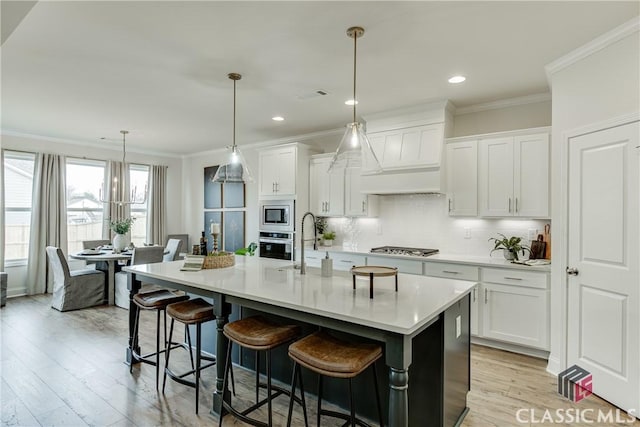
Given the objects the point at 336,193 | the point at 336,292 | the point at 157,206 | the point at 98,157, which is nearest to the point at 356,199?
the point at 336,193

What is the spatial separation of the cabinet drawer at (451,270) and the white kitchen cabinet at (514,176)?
0.66 meters

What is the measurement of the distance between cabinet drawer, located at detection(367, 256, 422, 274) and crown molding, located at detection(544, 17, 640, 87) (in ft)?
7.40

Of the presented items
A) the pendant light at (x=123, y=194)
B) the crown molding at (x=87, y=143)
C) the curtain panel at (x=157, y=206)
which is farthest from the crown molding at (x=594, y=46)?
the curtain panel at (x=157, y=206)

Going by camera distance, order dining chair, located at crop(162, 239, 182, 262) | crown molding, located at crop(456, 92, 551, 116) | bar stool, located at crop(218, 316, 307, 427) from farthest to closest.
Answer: dining chair, located at crop(162, 239, 182, 262)
crown molding, located at crop(456, 92, 551, 116)
bar stool, located at crop(218, 316, 307, 427)

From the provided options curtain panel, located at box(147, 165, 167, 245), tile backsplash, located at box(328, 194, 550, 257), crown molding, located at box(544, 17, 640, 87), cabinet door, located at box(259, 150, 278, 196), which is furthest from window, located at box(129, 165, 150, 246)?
crown molding, located at box(544, 17, 640, 87)

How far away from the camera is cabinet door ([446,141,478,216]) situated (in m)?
4.02

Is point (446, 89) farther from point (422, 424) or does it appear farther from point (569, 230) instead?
point (422, 424)

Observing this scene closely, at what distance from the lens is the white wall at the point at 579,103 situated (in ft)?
8.35

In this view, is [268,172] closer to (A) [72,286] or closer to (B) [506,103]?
(A) [72,286]

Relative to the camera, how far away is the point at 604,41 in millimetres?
2631

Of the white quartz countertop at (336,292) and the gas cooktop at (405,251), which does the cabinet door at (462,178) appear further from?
the white quartz countertop at (336,292)

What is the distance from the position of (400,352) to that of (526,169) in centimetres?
290

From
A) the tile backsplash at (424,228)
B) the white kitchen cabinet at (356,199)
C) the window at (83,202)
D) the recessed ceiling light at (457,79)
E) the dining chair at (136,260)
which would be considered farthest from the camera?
the window at (83,202)

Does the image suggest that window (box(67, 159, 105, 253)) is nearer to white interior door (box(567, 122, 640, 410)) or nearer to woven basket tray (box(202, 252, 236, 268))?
woven basket tray (box(202, 252, 236, 268))
